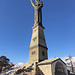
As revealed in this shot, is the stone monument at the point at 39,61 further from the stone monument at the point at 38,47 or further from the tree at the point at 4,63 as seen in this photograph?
the tree at the point at 4,63

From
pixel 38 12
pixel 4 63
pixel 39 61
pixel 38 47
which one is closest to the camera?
pixel 39 61

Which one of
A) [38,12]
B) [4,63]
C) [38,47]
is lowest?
[4,63]

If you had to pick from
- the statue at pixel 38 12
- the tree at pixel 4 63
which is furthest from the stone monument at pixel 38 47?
the tree at pixel 4 63

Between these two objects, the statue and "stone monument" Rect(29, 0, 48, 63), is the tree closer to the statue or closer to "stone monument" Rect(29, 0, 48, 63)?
"stone monument" Rect(29, 0, 48, 63)

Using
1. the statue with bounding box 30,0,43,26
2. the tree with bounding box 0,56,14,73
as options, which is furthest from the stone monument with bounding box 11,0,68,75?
the tree with bounding box 0,56,14,73

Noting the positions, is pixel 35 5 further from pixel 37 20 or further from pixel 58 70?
pixel 58 70

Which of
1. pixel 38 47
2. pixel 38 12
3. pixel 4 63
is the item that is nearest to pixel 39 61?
pixel 38 47

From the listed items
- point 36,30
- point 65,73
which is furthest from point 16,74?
point 36,30

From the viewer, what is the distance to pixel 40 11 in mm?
36656

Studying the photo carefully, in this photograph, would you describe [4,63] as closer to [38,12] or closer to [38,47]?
[38,47]

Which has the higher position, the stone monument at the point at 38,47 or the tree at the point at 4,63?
the stone monument at the point at 38,47

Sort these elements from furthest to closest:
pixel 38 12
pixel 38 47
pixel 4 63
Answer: pixel 4 63
pixel 38 12
pixel 38 47

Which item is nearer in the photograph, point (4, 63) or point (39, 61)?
point (39, 61)

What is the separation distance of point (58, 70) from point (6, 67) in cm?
3428
